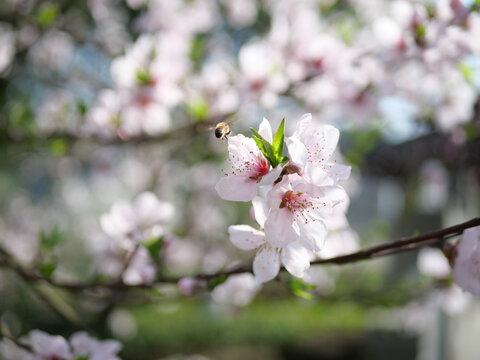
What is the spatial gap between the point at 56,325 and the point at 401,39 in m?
5.46

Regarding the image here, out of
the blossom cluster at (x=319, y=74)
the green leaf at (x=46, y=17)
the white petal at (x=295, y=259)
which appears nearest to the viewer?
the white petal at (x=295, y=259)

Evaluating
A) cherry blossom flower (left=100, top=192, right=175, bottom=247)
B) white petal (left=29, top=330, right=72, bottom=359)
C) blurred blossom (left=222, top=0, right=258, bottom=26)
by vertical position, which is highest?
blurred blossom (left=222, top=0, right=258, bottom=26)

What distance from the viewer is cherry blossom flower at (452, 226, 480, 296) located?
863mm

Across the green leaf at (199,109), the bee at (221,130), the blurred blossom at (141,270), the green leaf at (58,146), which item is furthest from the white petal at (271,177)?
the green leaf at (58,146)

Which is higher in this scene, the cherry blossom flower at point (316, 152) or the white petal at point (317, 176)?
the cherry blossom flower at point (316, 152)

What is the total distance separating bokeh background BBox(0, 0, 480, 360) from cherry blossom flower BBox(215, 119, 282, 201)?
0.61ft

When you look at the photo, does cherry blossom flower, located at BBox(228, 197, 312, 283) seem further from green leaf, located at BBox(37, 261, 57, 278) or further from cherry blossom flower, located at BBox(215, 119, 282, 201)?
green leaf, located at BBox(37, 261, 57, 278)

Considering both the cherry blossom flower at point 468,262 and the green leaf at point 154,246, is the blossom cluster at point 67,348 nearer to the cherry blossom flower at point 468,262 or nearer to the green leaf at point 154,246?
the green leaf at point 154,246

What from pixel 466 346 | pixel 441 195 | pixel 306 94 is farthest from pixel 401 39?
pixel 466 346

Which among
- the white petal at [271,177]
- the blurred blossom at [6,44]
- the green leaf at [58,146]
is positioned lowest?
the white petal at [271,177]

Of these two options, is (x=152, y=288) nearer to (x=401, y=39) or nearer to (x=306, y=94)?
(x=401, y=39)

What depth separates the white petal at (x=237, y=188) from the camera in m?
0.77

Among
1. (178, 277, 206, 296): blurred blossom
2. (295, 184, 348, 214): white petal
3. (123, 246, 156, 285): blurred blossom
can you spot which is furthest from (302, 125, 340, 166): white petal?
(123, 246, 156, 285): blurred blossom

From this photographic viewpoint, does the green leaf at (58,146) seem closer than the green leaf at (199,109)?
No
